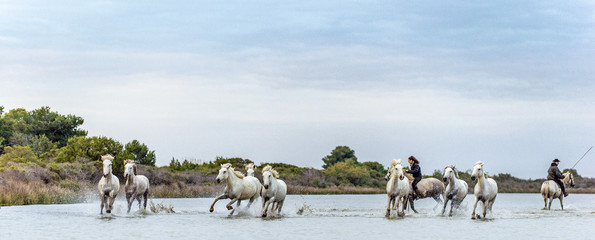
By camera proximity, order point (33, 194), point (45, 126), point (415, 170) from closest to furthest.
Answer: point (415, 170) → point (33, 194) → point (45, 126)

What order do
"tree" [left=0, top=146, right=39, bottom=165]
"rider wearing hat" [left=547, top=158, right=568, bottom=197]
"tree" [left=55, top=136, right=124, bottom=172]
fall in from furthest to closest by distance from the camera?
"tree" [left=0, top=146, right=39, bottom=165] → "tree" [left=55, top=136, right=124, bottom=172] → "rider wearing hat" [left=547, top=158, right=568, bottom=197]

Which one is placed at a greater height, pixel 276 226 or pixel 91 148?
pixel 91 148

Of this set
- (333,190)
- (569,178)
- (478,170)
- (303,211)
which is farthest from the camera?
(333,190)

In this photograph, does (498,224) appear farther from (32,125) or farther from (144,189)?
(32,125)

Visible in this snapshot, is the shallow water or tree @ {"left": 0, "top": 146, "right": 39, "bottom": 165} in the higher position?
tree @ {"left": 0, "top": 146, "right": 39, "bottom": 165}

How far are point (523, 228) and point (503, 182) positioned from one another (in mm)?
59698

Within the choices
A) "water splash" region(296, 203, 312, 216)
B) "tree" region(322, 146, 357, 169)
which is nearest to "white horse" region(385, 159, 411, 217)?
"water splash" region(296, 203, 312, 216)

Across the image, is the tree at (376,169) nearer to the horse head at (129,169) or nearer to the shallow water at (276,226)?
the shallow water at (276,226)

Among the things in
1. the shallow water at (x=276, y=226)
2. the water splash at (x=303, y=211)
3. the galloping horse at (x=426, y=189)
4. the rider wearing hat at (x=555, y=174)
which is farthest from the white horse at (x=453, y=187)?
the rider wearing hat at (x=555, y=174)

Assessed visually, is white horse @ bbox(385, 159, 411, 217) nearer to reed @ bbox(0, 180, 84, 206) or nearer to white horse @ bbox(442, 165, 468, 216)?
white horse @ bbox(442, 165, 468, 216)

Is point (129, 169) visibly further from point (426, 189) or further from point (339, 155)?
point (339, 155)

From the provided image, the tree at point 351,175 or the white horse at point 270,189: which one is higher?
the tree at point 351,175

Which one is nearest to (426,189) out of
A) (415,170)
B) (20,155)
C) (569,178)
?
(415,170)

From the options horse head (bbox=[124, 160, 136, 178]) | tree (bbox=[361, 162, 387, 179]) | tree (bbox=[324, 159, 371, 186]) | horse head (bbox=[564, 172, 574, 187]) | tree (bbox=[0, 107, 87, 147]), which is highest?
tree (bbox=[0, 107, 87, 147])
